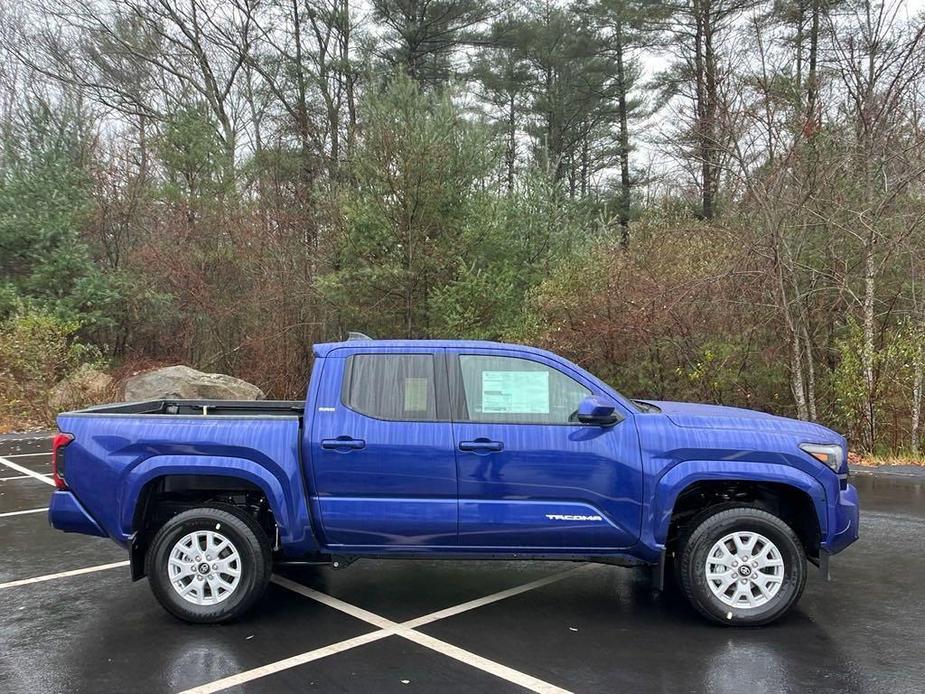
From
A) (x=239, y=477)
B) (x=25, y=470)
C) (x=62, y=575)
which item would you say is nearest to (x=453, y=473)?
(x=239, y=477)

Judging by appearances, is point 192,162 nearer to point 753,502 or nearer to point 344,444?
point 344,444

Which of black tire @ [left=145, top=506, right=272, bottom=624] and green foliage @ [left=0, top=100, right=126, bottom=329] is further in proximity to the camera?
green foliage @ [left=0, top=100, right=126, bottom=329]

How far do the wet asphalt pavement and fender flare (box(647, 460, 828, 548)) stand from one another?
2.20ft

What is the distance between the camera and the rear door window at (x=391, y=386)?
458 cm

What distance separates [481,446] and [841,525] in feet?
7.68

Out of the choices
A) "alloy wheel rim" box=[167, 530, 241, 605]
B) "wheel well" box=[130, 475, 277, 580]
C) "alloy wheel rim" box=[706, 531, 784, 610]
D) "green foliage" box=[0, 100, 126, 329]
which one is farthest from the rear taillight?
"green foliage" box=[0, 100, 126, 329]

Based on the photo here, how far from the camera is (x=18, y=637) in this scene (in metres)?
4.34

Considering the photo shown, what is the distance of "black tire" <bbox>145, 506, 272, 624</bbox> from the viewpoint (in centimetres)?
448

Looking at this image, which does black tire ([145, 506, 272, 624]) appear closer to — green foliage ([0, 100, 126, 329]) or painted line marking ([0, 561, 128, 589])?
painted line marking ([0, 561, 128, 589])

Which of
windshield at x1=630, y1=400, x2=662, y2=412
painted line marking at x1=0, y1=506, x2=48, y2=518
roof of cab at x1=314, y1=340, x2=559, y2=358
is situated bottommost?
painted line marking at x1=0, y1=506, x2=48, y2=518

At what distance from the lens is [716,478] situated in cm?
439

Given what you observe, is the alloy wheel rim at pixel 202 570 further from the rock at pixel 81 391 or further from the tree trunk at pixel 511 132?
the tree trunk at pixel 511 132

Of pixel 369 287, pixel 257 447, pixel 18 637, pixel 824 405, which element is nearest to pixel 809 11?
pixel 824 405

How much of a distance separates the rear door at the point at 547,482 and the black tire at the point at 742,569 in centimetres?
43
